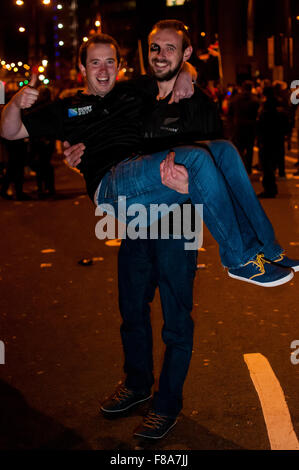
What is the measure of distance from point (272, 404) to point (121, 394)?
0.92 metres

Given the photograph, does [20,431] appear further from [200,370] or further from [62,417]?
Answer: [200,370]

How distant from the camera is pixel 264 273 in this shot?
4.11 m

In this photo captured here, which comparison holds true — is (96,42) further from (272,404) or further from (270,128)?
(270,128)

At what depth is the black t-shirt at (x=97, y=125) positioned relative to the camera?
4.21 m

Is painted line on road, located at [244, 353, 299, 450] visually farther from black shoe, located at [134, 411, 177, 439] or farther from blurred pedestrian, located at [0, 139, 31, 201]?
blurred pedestrian, located at [0, 139, 31, 201]

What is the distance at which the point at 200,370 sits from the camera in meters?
5.17

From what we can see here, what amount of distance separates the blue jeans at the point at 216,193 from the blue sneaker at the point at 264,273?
4 cm

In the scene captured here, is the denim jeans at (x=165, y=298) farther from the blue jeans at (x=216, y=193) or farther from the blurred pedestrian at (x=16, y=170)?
the blurred pedestrian at (x=16, y=170)

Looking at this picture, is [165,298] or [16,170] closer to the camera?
[165,298]

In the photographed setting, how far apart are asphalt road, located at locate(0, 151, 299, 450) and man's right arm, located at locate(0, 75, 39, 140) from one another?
1713 mm

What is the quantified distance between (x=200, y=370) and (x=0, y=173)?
11727 millimetres

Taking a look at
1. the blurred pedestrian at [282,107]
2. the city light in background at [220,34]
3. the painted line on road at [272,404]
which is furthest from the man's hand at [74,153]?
the city light in background at [220,34]

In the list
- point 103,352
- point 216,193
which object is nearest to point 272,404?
point 216,193

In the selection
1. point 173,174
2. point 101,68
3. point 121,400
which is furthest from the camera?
point 121,400
